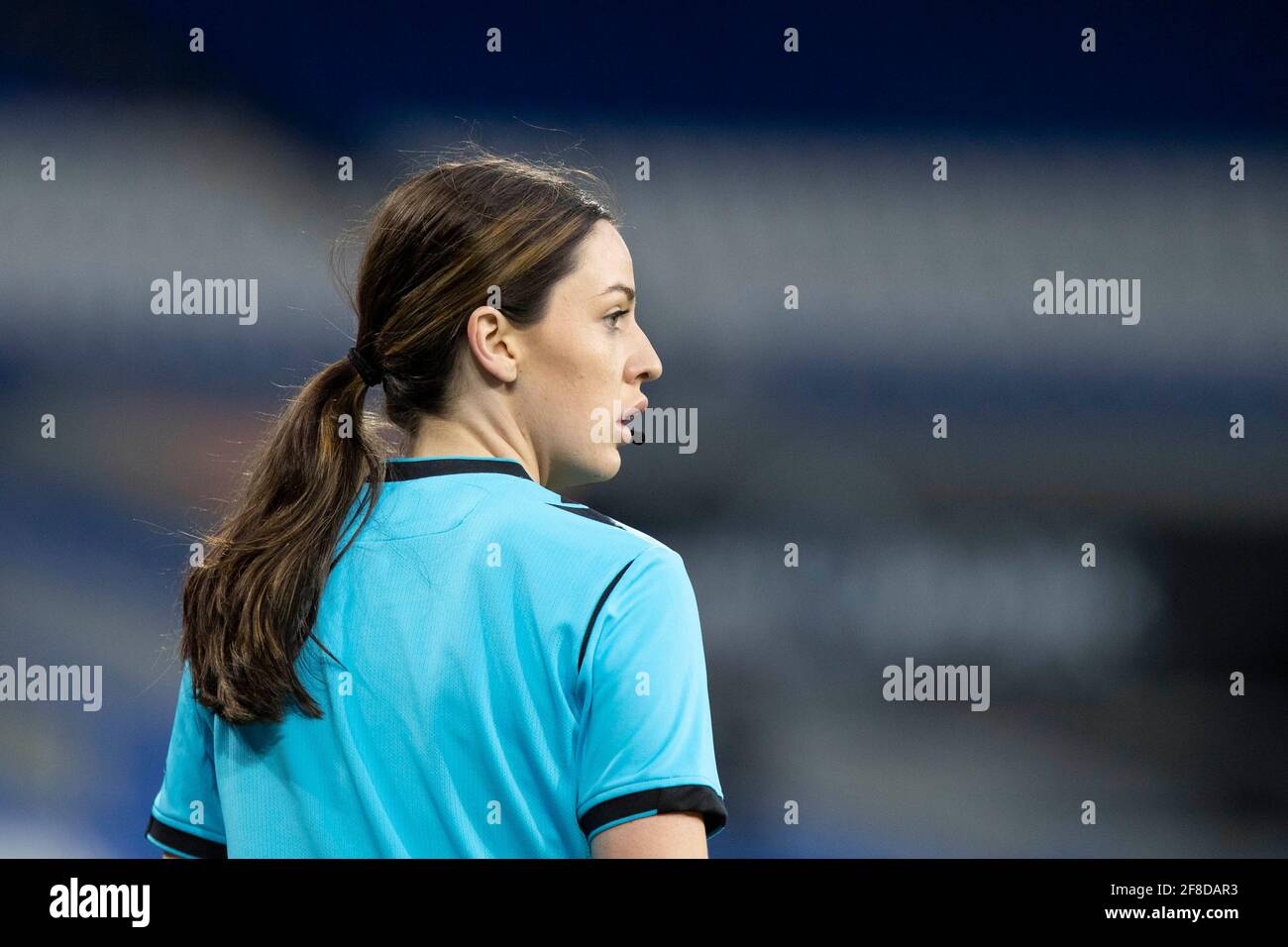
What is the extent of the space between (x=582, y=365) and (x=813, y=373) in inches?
53.6

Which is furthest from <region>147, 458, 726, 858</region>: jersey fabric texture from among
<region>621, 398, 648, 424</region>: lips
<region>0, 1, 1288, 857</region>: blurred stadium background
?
<region>0, 1, 1288, 857</region>: blurred stadium background

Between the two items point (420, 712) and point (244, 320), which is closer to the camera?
point (420, 712)

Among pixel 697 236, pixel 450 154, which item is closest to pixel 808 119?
pixel 697 236

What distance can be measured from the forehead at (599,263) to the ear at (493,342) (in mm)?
77

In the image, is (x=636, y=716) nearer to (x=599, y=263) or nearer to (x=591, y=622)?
(x=591, y=622)

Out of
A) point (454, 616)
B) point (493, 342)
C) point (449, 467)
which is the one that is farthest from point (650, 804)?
point (493, 342)

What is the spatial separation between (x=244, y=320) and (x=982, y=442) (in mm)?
1554

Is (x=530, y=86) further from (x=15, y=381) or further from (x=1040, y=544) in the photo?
(x=1040, y=544)

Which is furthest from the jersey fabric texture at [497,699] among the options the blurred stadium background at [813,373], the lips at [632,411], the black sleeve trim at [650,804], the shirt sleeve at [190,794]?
the blurred stadium background at [813,373]

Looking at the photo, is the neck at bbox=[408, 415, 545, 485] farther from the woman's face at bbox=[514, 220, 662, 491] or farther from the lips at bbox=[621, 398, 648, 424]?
the lips at bbox=[621, 398, 648, 424]

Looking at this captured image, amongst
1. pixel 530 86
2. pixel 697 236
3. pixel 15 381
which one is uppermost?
pixel 530 86

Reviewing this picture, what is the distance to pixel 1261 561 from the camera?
234 cm

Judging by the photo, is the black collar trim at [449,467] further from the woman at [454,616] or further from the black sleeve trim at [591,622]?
the black sleeve trim at [591,622]

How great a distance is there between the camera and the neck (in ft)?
3.23
